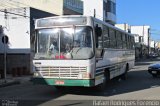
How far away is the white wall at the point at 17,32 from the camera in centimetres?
3242

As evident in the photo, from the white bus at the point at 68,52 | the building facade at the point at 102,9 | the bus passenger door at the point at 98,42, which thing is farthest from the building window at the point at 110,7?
the white bus at the point at 68,52

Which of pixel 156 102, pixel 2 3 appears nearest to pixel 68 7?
pixel 2 3

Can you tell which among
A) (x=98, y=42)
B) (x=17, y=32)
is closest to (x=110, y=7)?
(x=17, y=32)

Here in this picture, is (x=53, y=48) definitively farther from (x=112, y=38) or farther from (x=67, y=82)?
(x=112, y=38)

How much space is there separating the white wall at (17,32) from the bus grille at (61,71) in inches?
665

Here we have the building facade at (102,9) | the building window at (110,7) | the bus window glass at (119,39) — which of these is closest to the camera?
the bus window glass at (119,39)

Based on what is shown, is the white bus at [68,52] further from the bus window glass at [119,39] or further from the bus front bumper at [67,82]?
the bus window glass at [119,39]

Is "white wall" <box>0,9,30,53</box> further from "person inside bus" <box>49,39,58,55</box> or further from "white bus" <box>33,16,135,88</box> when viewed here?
"person inside bus" <box>49,39,58,55</box>

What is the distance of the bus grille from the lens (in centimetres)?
1518

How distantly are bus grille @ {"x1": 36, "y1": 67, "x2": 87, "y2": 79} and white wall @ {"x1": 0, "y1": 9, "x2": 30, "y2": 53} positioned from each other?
16.9 meters

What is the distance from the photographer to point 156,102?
44.5 ft

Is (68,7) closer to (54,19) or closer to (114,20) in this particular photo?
(114,20)

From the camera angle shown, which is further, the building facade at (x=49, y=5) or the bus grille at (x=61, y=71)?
the building facade at (x=49, y=5)

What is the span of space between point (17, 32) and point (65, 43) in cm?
1821
